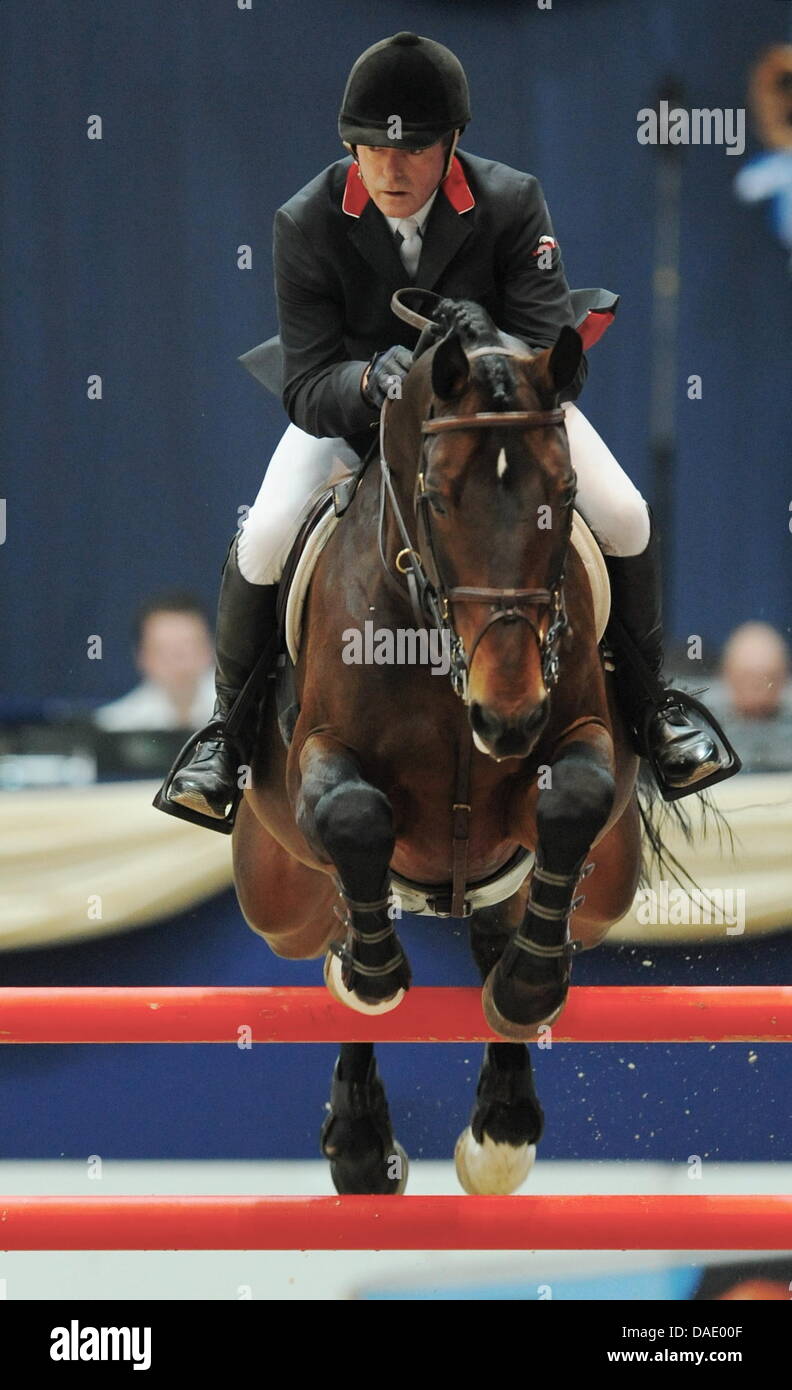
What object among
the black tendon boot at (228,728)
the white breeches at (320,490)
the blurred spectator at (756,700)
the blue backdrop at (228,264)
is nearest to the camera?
the white breeches at (320,490)

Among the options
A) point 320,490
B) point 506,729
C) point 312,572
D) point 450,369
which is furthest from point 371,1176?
point 450,369

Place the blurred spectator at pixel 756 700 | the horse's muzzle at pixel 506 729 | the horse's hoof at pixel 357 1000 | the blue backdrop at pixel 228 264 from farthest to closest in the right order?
the blue backdrop at pixel 228 264 → the blurred spectator at pixel 756 700 → the horse's hoof at pixel 357 1000 → the horse's muzzle at pixel 506 729

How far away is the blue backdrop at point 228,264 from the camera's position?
5.98m

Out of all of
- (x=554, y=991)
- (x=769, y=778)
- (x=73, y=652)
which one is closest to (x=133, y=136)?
(x=73, y=652)

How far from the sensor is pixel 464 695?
2.22 meters

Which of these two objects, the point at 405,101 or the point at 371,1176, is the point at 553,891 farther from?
the point at 405,101

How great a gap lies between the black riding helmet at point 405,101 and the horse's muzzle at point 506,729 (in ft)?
3.42

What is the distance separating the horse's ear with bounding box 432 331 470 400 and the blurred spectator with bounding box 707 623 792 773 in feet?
9.16

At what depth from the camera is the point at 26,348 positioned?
237 inches

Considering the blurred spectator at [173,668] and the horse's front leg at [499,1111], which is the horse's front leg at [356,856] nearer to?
the horse's front leg at [499,1111]

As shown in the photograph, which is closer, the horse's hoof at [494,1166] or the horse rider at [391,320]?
the horse rider at [391,320]

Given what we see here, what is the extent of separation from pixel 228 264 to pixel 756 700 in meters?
2.69

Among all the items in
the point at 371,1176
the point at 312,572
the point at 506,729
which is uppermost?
the point at 312,572

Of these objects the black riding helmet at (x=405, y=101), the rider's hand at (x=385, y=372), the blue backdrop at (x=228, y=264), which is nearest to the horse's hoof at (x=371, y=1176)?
the rider's hand at (x=385, y=372)
